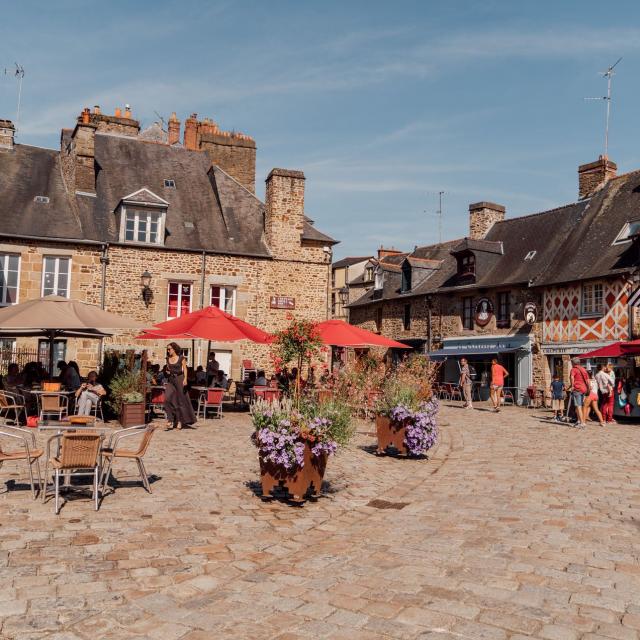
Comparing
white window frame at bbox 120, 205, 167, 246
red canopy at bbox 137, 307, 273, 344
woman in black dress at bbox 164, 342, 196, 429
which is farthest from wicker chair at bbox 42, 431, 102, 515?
white window frame at bbox 120, 205, 167, 246

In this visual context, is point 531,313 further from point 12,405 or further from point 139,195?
point 12,405

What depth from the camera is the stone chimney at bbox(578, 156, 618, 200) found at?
25.3 m

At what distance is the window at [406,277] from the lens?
3108 centimetres

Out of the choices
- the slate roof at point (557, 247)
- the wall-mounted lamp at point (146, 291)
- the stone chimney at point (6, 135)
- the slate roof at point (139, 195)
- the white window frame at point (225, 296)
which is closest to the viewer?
the slate roof at point (139, 195)

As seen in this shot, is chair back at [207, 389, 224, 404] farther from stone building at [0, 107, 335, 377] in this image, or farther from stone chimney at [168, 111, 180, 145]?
stone chimney at [168, 111, 180, 145]

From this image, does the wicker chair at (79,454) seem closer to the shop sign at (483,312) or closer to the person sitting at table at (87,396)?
the person sitting at table at (87,396)

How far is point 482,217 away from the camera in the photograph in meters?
30.1

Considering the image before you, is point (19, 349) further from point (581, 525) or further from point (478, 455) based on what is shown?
point (581, 525)

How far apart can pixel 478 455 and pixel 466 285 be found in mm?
17033

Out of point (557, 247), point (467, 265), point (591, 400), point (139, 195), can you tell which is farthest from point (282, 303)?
point (557, 247)

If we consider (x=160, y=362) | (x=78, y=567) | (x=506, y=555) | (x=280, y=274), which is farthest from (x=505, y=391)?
(x=78, y=567)

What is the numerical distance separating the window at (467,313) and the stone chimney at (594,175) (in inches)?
226

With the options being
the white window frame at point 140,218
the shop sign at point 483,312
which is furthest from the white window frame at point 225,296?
the shop sign at point 483,312

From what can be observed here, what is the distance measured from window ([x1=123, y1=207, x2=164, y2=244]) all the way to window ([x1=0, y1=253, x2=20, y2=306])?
3296 millimetres
